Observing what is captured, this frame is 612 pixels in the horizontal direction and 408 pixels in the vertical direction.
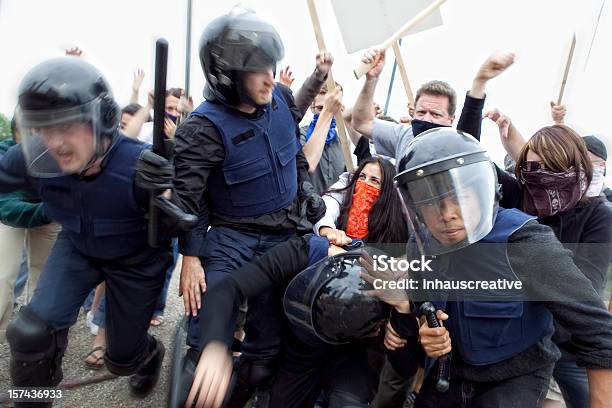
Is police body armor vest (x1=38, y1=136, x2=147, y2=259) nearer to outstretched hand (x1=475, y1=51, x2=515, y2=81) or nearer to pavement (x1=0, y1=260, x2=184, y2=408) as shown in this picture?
pavement (x1=0, y1=260, x2=184, y2=408)

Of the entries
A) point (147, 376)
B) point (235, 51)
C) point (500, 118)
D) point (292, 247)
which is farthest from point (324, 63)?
point (147, 376)

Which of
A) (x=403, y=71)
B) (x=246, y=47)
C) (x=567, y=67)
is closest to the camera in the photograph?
(x=246, y=47)

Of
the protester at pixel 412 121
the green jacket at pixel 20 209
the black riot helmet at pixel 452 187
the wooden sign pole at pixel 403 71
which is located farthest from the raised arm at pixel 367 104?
the green jacket at pixel 20 209

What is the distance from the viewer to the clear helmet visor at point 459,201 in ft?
5.33

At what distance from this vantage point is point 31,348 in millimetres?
2150

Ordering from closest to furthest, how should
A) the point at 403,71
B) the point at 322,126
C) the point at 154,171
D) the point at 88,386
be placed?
1. the point at 154,171
2. the point at 88,386
3. the point at 322,126
4. the point at 403,71

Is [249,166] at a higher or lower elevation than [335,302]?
higher

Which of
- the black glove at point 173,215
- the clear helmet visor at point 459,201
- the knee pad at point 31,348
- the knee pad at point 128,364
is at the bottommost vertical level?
the knee pad at point 128,364

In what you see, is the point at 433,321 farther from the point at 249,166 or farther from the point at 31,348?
the point at 31,348

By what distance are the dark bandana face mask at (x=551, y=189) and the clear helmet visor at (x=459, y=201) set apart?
0.55 metres

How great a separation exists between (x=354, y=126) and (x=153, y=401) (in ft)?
6.29

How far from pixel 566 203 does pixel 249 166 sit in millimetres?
1331

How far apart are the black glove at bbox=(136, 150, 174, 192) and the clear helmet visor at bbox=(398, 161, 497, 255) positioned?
2.77ft

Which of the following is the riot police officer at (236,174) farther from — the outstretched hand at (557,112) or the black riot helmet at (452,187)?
the outstretched hand at (557,112)
